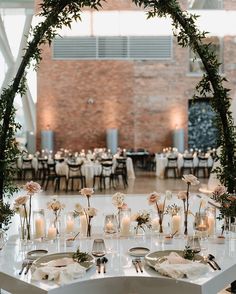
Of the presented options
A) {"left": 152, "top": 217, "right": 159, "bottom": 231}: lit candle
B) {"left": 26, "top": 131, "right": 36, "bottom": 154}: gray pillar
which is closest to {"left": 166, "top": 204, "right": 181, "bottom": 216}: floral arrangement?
{"left": 152, "top": 217, "right": 159, "bottom": 231}: lit candle

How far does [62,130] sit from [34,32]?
12.2m

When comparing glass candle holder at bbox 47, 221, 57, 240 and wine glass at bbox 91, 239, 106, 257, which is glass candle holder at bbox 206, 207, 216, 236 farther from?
glass candle holder at bbox 47, 221, 57, 240

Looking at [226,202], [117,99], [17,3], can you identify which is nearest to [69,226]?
[226,202]

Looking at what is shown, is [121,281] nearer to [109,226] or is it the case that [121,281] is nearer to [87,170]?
[109,226]

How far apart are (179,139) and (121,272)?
43.9 feet

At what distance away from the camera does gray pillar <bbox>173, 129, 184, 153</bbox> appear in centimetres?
1579

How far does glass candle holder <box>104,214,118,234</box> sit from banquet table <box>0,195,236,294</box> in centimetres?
4

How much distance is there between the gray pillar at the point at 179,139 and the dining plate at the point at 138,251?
42.4 feet

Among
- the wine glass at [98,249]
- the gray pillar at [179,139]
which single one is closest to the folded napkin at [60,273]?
the wine glass at [98,249]

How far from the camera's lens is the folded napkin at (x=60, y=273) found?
8.02 feet

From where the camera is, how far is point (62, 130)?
16094 mm

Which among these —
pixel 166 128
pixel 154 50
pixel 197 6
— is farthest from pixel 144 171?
pixel 197 6

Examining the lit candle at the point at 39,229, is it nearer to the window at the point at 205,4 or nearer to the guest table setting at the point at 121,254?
the guest table setting at the point at 121,254

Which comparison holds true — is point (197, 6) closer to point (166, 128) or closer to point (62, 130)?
point (166, 128)
